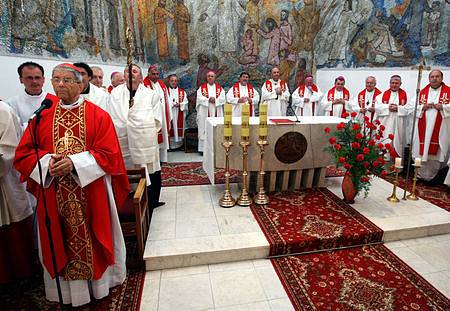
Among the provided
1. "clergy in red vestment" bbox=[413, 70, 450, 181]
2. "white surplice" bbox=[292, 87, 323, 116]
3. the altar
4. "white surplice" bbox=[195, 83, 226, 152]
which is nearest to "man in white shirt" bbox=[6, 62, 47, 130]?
the altar

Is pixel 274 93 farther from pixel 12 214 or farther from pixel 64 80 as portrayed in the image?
pixel 12 214

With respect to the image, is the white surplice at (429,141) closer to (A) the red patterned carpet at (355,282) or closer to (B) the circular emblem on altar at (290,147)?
(B) the circular emblem on altar at (290,147)

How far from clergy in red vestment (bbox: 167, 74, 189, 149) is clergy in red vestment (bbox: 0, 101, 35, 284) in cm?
582

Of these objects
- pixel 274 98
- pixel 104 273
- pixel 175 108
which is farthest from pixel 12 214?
pixel 274 98

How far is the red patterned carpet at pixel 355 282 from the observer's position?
275 centimetres

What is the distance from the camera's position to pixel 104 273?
273 centimetres

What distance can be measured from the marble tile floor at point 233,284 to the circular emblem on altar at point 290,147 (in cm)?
187

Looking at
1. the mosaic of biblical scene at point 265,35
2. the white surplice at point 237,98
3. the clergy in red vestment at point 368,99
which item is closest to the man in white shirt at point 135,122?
the mosaic of biblical scene at point 265,35

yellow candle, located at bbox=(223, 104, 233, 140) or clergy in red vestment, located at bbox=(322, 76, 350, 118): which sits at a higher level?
clergy in red vestment, located at bbox=(322, 76, 350, 118)

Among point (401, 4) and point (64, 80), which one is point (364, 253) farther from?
point (401, 4)

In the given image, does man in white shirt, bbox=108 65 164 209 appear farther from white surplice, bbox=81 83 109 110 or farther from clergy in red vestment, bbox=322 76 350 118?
clergy in red vestment, bbox=322 76 350 118

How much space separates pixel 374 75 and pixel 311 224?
5.97m

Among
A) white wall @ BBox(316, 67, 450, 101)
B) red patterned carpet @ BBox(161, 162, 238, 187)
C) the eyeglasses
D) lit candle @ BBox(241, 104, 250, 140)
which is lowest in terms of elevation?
red patterned carpet @ BBox(161, 162, 238, 187)

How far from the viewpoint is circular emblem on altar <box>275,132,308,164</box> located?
4.77 m
